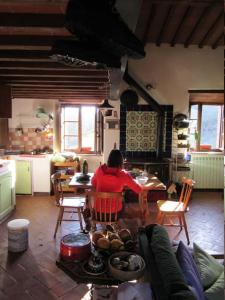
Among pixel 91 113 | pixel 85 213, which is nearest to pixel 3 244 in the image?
pixel 85 213

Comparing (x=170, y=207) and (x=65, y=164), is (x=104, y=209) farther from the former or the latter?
(x=65, y=164)

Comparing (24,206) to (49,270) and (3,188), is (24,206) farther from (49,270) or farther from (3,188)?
(49,270)

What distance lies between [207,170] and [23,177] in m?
4.20

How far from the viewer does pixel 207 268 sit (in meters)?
1.94

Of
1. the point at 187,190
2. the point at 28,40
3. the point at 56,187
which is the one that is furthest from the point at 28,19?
the point at 187,190

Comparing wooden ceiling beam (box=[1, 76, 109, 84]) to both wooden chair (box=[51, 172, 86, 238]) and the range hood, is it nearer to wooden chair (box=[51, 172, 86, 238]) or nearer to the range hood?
wooden chair (box=[51, 172, 86, 238])

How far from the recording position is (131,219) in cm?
335

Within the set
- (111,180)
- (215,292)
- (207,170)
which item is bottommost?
(215,292)

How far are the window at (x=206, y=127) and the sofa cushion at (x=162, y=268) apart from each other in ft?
16.3

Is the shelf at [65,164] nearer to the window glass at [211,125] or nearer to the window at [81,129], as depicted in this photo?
the window at [81,129]

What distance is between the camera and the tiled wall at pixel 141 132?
612 cm

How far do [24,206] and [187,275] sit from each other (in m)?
3.99

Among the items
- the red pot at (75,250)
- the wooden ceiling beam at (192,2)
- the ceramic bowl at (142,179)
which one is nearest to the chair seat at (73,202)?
the ceramic bowl at (142,179)

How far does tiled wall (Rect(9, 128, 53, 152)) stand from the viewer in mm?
5930
